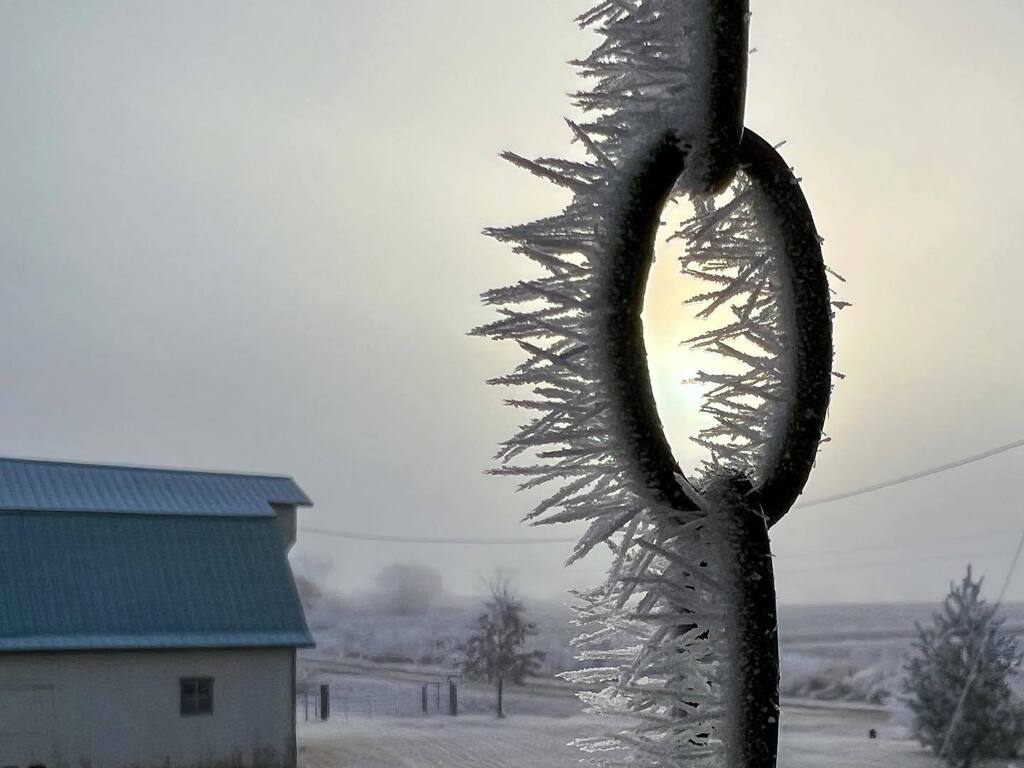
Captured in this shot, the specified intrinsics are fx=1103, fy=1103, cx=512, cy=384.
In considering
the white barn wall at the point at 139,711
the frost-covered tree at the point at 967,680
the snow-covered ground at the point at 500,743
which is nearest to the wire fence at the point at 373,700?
the snow-covered ground at the point at 500,743

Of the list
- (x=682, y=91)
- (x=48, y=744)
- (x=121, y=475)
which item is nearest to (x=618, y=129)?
(x=682, y=91)

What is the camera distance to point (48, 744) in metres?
5.96

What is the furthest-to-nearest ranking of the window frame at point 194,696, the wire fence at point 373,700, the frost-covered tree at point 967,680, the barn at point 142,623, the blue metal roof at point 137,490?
the wire fence at point 373,700 → the blue metal roof at point 137,490 → the window frame at point 194,696 → the frost-covered tree at point 967,680 → the barn at point 142,623

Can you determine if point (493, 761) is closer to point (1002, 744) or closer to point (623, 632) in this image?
point (1002, 744)

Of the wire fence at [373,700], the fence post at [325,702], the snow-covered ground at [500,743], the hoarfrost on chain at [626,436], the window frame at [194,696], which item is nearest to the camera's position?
the hoarfrost on chain at [626,436]

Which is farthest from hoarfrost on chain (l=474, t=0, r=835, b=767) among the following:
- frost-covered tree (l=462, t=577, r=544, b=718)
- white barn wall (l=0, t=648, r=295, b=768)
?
frost-covered tree (l=462, t=577, r=544, b=718)

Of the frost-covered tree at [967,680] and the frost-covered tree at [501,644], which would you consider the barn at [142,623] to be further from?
the frost-covered tree at [967,680]

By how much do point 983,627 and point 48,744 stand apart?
17.1ft

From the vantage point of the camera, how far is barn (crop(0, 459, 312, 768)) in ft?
20.1

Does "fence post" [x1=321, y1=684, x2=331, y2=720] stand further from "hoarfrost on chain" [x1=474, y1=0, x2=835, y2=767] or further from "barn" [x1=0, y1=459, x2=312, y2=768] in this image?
"hoarfrost on chain" [x1=474, y1=0, x2=835, y2=767]

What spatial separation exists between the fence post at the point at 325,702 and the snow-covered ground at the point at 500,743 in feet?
0.58

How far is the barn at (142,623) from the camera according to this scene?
6133 millimetres

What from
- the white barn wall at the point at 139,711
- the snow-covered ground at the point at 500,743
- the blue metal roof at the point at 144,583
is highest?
the blue metal roof at the point at 144,583

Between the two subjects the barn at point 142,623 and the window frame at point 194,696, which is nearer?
the barn at point 142,623
